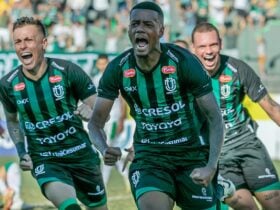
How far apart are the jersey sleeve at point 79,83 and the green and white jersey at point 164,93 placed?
1.15m

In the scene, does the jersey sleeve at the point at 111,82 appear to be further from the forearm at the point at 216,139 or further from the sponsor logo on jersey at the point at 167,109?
the forearm at the point at 216,139

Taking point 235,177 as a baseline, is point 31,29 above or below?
above

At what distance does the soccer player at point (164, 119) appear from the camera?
262 inches

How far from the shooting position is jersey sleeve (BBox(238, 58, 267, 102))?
8203 millimetres

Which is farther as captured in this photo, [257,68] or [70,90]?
[257,68]

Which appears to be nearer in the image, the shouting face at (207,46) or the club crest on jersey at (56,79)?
the club crest on jersey at (56,79)

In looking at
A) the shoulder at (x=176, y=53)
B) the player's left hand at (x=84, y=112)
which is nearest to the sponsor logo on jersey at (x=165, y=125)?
the shoulder at (x=176, y=53)

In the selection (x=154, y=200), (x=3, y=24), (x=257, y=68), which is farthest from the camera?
(x=3, y=24)

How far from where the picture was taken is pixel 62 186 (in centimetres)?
775

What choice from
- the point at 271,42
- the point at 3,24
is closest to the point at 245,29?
the point at 271,42

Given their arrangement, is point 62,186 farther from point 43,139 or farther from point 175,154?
point 175,154

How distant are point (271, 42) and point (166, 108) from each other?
50.6ft

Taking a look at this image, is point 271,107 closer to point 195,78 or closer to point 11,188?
point 195,78

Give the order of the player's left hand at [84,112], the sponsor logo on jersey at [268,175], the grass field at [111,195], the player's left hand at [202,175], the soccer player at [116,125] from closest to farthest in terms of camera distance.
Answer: the player's left hand at [202,175] → the player's left hand at [84,112] → the sponsor logo on jersey at [268,175] → the grass field at [111,195] → the soccer player at [116,125]
